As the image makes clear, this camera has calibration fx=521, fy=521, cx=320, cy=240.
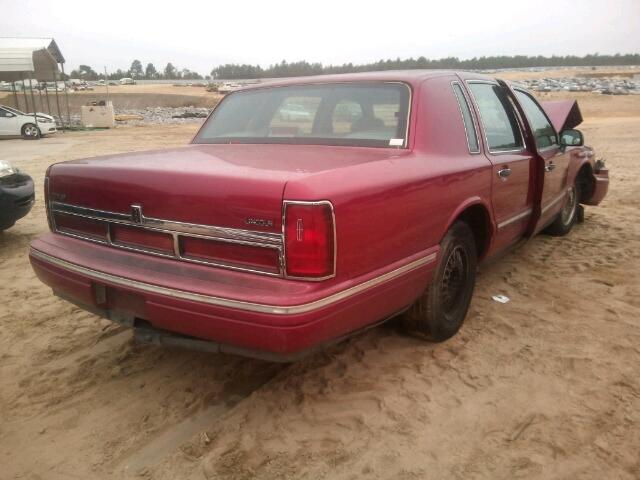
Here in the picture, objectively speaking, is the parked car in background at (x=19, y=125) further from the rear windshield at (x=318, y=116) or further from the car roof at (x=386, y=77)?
the car roof at (x=386, y=77)

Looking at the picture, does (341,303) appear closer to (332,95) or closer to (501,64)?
(332,95)

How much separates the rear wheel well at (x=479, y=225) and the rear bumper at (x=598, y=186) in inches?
128

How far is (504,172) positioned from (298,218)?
2032 mm

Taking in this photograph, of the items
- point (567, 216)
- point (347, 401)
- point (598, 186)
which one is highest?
point (598, 186)

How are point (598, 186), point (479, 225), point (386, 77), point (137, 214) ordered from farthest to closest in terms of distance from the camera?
1. point (598, 186)
2. point (479, 225)
3. point (386, 77)
4. point (137, 214)

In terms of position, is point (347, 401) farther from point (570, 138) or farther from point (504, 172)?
point (570, 138)

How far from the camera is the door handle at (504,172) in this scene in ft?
11.5

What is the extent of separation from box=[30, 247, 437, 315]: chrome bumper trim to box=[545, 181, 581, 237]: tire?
3332 mm

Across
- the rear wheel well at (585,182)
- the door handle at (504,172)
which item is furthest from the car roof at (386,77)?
the rear wheel well at (585,182)

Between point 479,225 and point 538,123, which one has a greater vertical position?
point 538,123

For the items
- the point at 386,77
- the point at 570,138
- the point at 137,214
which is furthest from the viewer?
the point at 570,138

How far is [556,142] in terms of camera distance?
473 centimetres

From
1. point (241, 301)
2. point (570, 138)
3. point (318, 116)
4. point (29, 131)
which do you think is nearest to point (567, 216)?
point (570, 138)

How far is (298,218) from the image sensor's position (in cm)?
208
